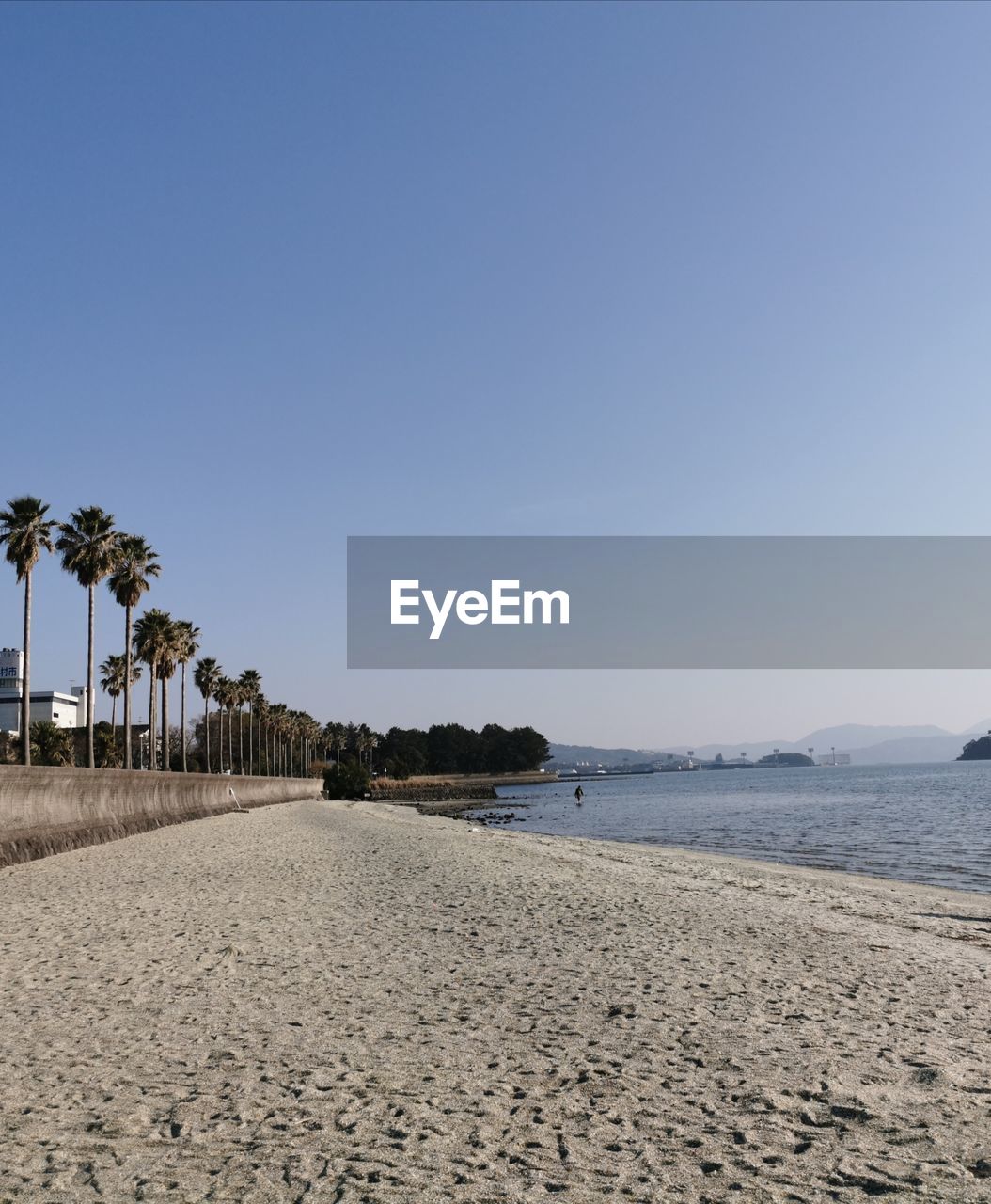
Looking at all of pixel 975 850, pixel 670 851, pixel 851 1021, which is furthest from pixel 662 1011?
pixel 975 850

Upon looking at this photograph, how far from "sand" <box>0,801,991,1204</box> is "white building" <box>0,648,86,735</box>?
452ft

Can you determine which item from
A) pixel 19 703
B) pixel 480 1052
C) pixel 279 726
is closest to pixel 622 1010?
pixel 480 1052

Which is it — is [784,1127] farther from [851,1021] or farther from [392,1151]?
[851,1021]

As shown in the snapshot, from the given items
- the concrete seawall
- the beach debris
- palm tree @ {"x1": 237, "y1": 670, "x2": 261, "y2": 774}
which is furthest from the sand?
palm tree @ {"x1": 237, "y1": 670, "x2": 261, "y2": 774}

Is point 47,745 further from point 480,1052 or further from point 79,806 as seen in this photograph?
point 480,1052

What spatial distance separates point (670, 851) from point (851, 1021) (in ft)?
85.5

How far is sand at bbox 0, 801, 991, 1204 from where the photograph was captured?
515cm

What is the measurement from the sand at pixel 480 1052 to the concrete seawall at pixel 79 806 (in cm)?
394

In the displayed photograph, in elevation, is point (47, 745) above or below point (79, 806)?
above

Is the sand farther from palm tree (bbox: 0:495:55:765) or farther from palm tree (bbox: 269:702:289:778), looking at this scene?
palm tree (bbox: 269:702:289:778)

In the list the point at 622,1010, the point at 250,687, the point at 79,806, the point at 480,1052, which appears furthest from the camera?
the point at 250,687

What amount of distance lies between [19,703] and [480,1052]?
149265 mm

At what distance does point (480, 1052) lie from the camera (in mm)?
7305

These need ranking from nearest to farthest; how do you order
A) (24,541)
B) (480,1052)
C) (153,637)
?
1. (480,1052)
2. (24,541)
3. (153,637)
